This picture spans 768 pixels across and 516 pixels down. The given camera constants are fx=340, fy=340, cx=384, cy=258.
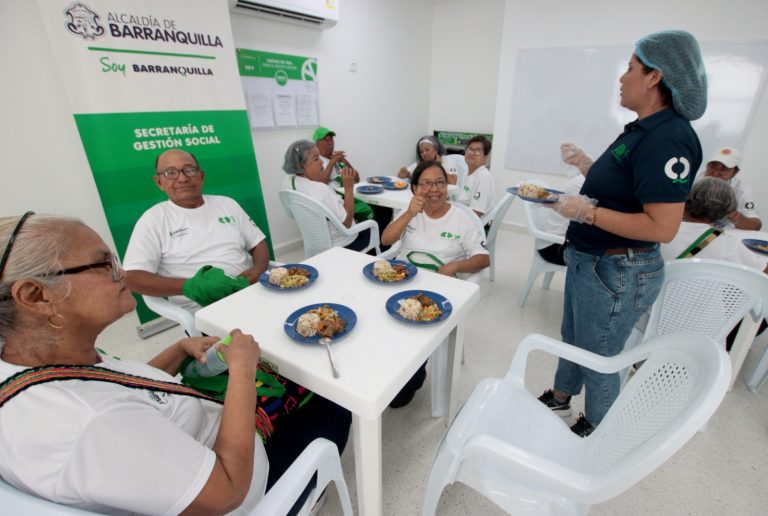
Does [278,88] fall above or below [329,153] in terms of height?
above

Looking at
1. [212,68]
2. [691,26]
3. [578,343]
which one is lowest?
[578,343]

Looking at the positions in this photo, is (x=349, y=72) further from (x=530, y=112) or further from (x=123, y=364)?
(x=123, y=364)

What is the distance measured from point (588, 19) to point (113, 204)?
4.46 meters

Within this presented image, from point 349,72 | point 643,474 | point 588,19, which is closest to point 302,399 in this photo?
point 643,474

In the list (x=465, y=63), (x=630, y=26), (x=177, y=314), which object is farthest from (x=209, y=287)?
(x=465, y=63)

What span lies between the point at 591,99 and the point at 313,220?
3.27 metres

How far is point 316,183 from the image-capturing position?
2441mm

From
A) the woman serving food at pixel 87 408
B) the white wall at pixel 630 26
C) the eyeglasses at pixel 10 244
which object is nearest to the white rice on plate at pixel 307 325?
the woman serving food at pixel 87 408

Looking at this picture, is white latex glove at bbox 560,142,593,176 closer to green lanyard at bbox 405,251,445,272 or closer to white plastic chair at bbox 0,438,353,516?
green lanyard at bbox 405,251,445,272

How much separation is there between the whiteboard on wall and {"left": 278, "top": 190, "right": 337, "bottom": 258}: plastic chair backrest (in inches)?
111

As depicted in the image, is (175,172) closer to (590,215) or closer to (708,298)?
(590,215)

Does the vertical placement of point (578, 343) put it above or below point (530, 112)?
below

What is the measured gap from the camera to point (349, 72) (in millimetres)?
3898

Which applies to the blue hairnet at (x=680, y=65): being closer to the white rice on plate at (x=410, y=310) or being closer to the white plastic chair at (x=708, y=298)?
the white plastic chair at (x=708, y=298)
